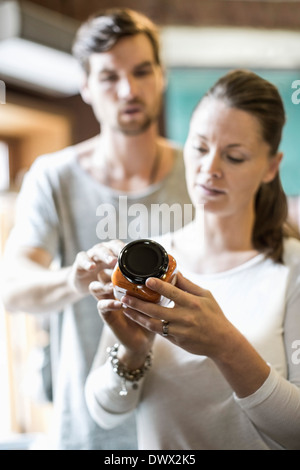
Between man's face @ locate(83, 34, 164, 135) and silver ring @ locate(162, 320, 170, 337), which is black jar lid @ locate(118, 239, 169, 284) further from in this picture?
man's face @ locate(83, 34, 164, 135)

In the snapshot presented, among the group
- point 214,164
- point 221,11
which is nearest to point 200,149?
point 214,164

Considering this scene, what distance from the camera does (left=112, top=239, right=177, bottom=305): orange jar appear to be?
41cm

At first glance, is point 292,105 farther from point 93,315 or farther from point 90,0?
point 90,0

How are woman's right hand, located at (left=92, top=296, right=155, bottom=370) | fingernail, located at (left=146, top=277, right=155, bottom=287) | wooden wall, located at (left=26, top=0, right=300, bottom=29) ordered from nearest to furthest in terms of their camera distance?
fingernail, located at (left=146, top=277, right=155, bottom=287), woman's right hand, located at (left=92, top=296, right=155, bottom=370), wooden wall, located at (left=26, top=0, right=300, bottom=29)

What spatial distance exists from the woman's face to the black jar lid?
92 mm

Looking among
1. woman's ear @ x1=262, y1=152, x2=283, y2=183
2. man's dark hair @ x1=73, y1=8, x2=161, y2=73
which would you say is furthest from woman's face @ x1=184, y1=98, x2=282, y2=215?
man's dark hair @ x1=73, y1=8, x2=161, y2=73

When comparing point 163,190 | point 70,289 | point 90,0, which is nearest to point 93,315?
point 70,289

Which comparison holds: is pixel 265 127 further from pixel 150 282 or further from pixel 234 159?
pixel 150 282

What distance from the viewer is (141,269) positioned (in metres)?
0.41

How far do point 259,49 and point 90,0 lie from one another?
293mm

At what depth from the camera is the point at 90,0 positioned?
769mm

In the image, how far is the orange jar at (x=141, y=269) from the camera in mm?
410

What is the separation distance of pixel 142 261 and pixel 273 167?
6.7 inches

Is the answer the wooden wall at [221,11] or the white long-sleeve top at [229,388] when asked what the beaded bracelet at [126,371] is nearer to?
the white long-sleeve top at [229,388]
